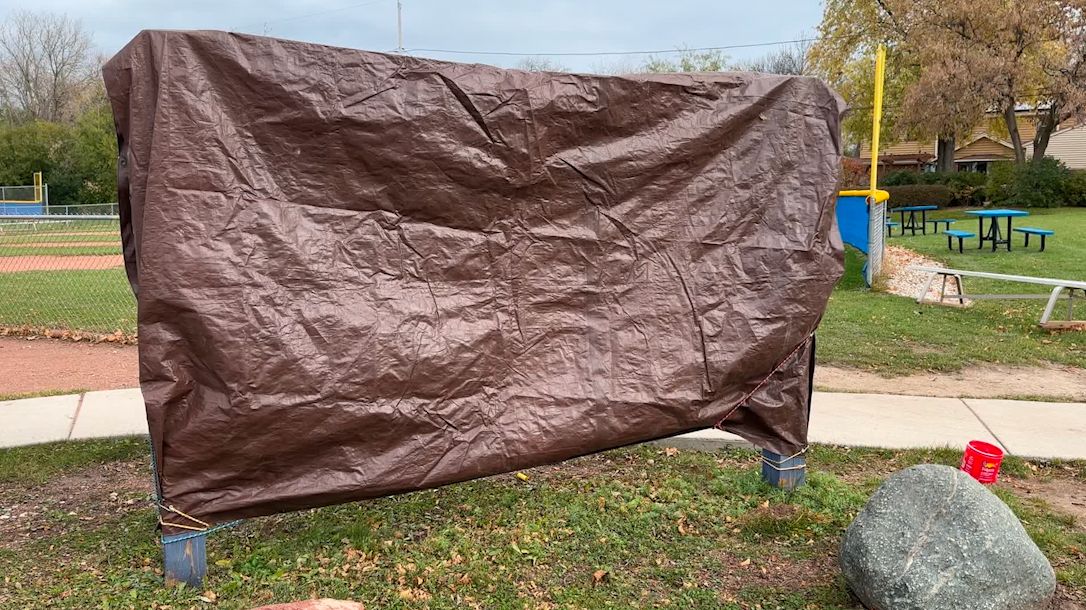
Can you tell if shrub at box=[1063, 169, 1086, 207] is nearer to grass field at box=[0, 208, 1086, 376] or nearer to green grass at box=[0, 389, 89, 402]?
grass field at box=[0, 208, 1086, 376]

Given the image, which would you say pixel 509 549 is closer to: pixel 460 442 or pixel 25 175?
pixel 460 442

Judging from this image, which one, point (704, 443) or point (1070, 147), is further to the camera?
point (1070, 147)

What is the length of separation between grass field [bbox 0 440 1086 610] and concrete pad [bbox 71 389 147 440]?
1.57ft

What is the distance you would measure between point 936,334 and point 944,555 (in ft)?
20.1

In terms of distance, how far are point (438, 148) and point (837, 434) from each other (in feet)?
11.2

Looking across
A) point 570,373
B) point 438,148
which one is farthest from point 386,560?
point 438,148

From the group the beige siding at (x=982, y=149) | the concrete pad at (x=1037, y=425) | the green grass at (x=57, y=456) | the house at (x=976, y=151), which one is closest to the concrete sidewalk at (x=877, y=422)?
the concrete pad at (x=1037, y=425)

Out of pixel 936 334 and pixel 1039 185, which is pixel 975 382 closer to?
pixel 936 334

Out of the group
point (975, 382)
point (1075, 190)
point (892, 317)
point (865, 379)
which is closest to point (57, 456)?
point (865, 379)

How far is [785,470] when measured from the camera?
13.6ft

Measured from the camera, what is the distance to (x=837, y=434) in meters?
5.19

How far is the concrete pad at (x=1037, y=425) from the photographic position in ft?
16.1

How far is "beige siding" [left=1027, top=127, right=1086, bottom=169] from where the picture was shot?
4391cm

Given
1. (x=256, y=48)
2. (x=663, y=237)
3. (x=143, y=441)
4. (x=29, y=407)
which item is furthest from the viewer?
(x=29, y=407)
